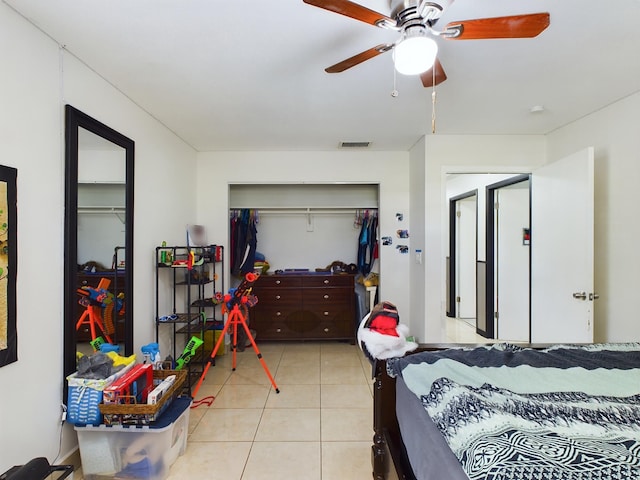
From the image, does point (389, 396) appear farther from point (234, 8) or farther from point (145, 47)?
point (145, 47)

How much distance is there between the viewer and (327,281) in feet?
12.7

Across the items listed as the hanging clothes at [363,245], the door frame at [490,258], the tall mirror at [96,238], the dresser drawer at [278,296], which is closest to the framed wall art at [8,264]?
the tall mirror at [96,238]

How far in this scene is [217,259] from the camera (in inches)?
135

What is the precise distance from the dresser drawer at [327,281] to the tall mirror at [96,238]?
1991 mm

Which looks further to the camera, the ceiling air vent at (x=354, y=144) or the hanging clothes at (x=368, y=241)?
the hanging clothes at (x=368, y=241)

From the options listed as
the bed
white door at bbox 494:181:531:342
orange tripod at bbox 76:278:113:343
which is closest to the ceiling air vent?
white door at bbox 494:181:531:342

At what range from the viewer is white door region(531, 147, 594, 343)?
7.82 feet

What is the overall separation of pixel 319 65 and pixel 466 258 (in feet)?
13.1

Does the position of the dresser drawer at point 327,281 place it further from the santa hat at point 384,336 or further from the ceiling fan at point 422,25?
the ceiling fan at point 422,25

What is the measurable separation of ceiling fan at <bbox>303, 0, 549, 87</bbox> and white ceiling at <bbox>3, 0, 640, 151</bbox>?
0.88 feet

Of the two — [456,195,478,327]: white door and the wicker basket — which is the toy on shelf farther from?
[456,195,478,327]: white door

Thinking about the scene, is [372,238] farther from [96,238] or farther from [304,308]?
[96,238]

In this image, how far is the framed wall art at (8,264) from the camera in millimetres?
1388

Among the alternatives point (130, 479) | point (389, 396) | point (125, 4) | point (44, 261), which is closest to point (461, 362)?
point (389, 396)
